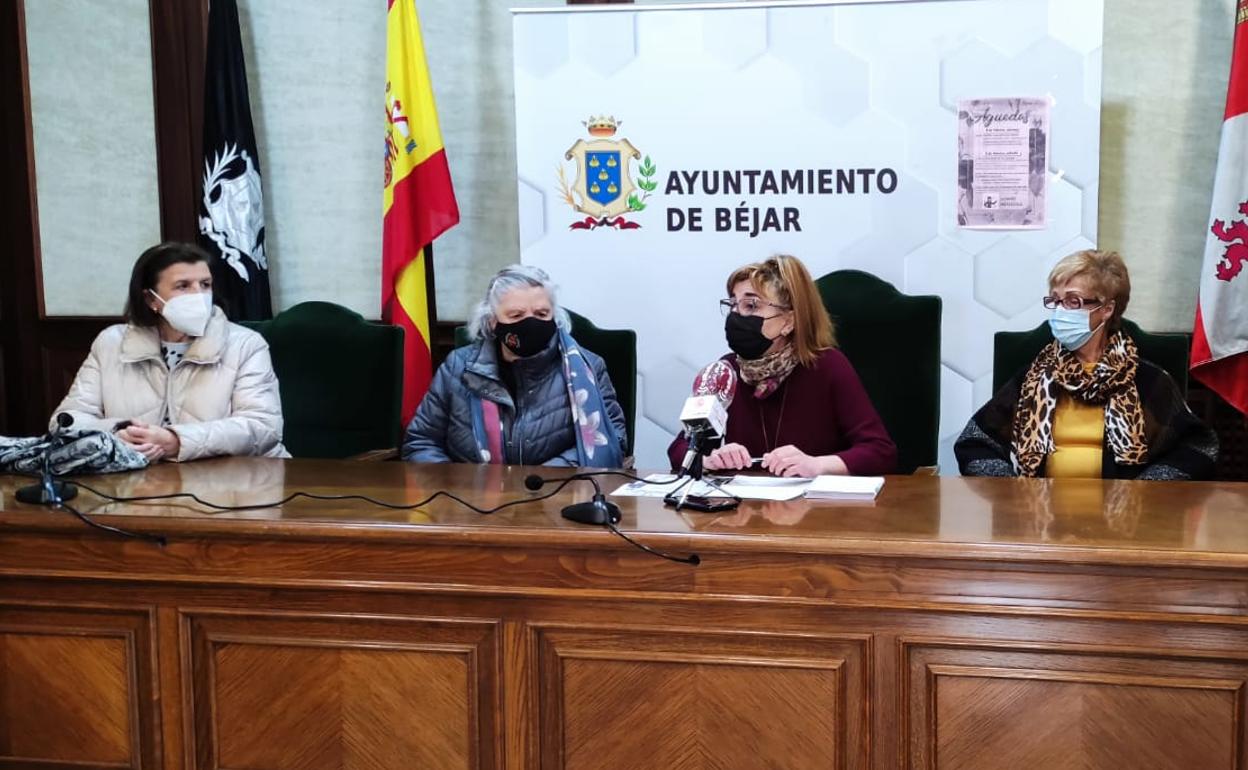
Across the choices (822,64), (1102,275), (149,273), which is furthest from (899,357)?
(149,273)

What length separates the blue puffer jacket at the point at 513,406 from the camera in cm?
300

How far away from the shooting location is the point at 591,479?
2.47 m

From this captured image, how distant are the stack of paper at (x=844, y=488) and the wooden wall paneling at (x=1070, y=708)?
40 centimetres

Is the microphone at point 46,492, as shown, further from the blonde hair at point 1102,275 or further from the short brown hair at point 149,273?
the blonde hair at point 1102,275

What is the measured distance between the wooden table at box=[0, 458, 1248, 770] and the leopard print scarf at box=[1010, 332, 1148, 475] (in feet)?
1.16

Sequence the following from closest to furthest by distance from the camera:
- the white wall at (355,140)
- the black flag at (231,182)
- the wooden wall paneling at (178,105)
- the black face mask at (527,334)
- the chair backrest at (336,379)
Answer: the black face mask at (527,334)
the chair backrest at (336,379)
the white wall at (355,140)
the black flag at (231,182)
the wooden wall paneling at (178,105)

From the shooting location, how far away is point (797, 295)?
9.07 feet

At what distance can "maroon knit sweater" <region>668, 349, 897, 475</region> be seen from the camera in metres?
2.80

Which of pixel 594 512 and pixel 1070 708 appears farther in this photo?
pixel 594 512

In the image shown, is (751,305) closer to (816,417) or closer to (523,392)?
(816,417)

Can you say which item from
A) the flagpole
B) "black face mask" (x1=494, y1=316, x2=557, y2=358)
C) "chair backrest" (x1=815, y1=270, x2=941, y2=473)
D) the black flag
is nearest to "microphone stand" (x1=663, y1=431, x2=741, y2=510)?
"black face mask" (x1=494, y1=316, x2=557, y2=358)

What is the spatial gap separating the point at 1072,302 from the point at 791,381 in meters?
0.67

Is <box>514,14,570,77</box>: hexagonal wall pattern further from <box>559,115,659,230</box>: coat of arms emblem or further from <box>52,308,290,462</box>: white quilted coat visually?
<box>52,308,290,462</box>: white quilted coat

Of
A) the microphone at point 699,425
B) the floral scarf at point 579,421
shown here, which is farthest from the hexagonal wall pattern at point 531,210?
the microphone at point 699,425
